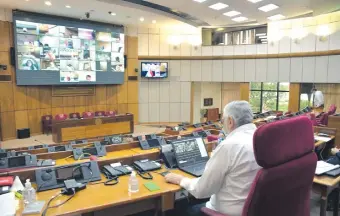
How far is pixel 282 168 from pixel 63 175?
1707mm

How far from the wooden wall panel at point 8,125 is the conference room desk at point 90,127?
1.43m

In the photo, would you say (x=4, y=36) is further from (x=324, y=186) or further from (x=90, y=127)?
(x=324, y=186)

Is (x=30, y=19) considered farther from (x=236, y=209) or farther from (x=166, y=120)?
(x=236, y=209)

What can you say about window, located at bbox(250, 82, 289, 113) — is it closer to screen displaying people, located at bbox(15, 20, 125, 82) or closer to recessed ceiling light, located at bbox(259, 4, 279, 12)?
recessed ceiling light, located at bbox(259, 4, 279, 12)

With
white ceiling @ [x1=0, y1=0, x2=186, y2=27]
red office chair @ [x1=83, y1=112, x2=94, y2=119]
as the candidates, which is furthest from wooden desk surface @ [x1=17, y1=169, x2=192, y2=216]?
red office chair @ [x1=83, y1=112, x2=94, y2=119]

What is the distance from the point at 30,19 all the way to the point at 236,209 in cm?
826

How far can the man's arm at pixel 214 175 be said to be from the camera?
1.75 m

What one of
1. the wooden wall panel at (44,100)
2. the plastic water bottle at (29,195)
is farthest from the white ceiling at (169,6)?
the plastic water bottle at (29,195)

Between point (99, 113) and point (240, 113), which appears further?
point (99, 113)

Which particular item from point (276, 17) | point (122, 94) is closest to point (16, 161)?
point (122, 94)

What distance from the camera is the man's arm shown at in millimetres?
1749

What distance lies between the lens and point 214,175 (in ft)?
5.84

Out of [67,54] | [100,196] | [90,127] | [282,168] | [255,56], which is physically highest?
[255,56]

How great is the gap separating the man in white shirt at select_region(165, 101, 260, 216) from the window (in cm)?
841
